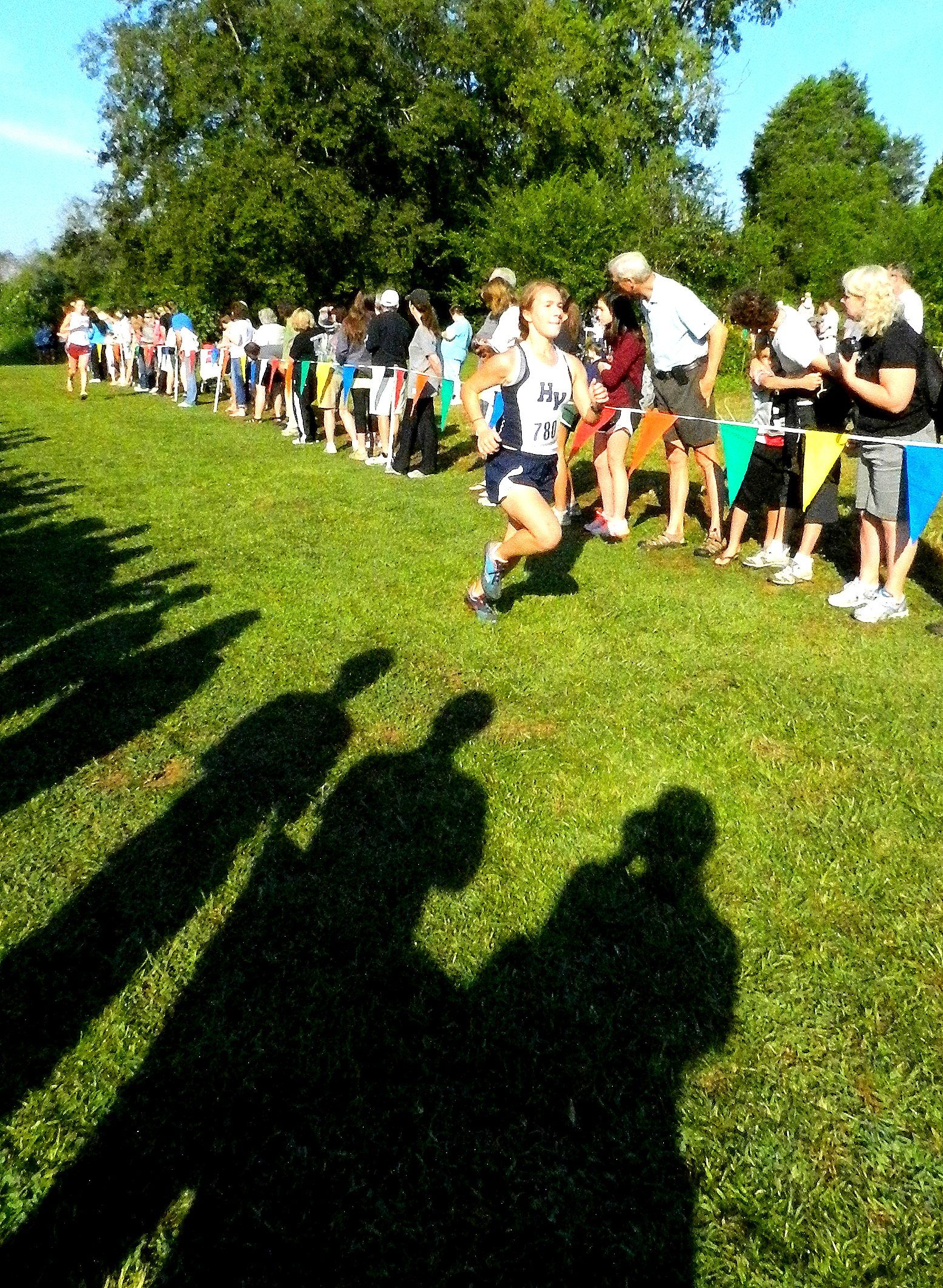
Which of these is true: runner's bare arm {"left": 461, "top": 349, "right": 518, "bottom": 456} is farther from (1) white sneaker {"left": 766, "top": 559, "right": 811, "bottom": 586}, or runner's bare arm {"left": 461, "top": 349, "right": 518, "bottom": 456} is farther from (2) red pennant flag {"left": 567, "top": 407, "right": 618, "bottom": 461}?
(1) white sneaker {"left": 766, "top": 559, "right": 811, "bottom": 586}

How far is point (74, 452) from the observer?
11969 mm

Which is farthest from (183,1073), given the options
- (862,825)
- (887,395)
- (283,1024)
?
(887,395)

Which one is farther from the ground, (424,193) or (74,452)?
(424,193)

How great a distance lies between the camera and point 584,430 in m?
8.73

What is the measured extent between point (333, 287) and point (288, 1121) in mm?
33801

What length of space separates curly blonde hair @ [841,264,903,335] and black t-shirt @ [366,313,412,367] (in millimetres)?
6178

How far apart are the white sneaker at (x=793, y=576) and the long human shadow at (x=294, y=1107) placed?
4259 millimetres

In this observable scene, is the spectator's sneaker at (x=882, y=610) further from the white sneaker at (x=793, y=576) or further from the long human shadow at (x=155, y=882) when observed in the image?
the long human shadow at (x=155, y=882)

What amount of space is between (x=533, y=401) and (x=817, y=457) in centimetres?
216

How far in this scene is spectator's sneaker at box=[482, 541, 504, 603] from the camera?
228 inches

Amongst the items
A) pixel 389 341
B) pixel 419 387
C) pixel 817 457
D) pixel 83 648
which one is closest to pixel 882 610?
pixel 817 457

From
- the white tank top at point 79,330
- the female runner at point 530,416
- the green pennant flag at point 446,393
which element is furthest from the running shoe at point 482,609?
the white tank top at point 79,330

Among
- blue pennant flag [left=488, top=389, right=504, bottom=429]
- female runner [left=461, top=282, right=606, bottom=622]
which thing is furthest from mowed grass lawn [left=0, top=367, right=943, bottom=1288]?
blue pennant flag [left=488, top=389, right=504, bottom=429]

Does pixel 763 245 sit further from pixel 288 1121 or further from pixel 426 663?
pixel 288 1121
